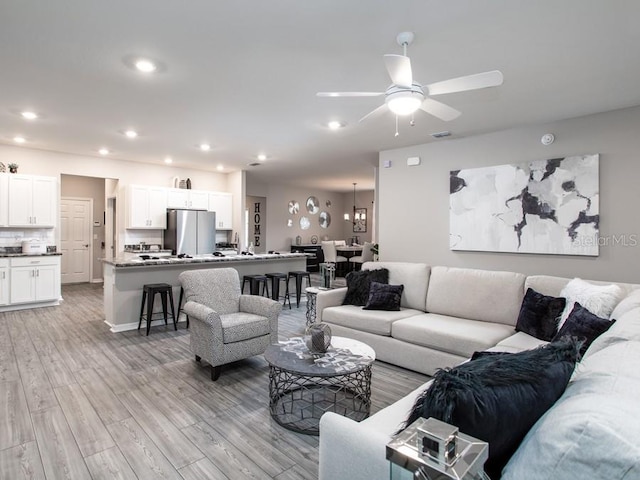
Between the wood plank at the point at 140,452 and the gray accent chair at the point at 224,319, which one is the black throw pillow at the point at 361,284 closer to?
the gray accent chair at the point at 224,319

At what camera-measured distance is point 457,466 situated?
0.75 m

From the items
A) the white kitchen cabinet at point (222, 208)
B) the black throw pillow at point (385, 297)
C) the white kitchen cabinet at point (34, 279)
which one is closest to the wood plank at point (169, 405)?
the black throw pillow at point (385, 297)

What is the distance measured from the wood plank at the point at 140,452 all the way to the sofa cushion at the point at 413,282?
9.31 ft

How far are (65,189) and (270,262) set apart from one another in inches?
229

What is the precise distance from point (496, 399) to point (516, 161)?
14.3 ft

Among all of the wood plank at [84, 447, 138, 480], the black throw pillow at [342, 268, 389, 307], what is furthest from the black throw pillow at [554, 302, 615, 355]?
the wood plank at [84, 447, 138, 480]

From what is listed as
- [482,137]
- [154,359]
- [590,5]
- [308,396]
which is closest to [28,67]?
[154,359]

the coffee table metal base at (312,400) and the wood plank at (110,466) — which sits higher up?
the coffee table metal base at (312,400)

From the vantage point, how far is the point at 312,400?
281 centimetres

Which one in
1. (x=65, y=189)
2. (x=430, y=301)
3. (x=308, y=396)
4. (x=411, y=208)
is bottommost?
(x=308, y=396)

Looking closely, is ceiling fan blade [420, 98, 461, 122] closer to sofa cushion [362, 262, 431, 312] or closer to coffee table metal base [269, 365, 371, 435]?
sofa cushion [362, 262, 431, 312]

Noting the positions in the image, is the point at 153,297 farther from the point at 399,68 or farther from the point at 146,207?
the point at 399,68

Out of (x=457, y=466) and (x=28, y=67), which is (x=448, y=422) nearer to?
(x=457, y=466)

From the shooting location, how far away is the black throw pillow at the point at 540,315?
286 centimetres
